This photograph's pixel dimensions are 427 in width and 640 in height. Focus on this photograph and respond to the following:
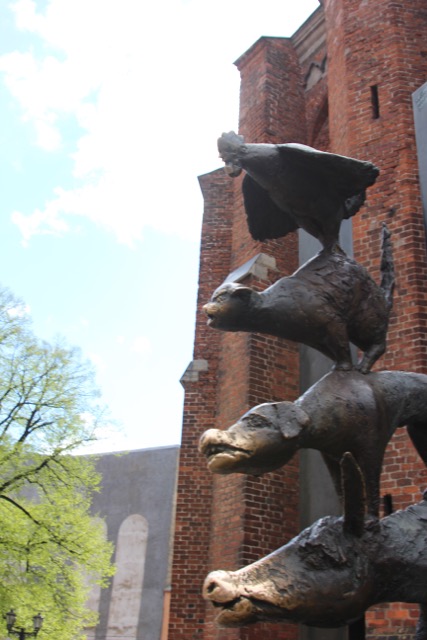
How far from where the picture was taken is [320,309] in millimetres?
2799

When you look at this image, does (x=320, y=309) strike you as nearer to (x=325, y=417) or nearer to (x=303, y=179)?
(x=325, y=417)

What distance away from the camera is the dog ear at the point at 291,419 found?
2.37m

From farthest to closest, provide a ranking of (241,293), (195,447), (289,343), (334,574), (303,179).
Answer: (195,447) → (289,343) → (303,179) → (241,293) → (334,574)

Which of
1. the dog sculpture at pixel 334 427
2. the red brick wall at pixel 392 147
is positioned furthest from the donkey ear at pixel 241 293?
the red brick wall at pixel 392 147

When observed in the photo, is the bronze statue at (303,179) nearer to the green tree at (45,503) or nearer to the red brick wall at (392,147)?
the red brick wall at (392,147)

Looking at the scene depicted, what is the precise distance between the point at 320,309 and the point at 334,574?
1036 millimetres

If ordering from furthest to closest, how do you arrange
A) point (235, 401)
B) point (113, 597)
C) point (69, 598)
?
1. point (113, 597)
2. point (69, 598)
3. point (235, 401)

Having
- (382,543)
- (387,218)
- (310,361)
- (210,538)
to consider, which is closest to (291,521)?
(210,538)

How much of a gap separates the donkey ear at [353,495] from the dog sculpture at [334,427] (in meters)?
0.20

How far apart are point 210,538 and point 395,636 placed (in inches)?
154

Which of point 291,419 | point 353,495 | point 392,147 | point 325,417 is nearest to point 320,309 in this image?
point 325,417

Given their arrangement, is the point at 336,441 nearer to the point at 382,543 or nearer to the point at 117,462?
the point at 382,543

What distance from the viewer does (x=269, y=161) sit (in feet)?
9.47

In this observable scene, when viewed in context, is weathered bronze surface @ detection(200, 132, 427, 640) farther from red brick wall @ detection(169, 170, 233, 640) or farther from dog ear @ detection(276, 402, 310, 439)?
red brick wall @ detection(169, 170, 233, 640)
